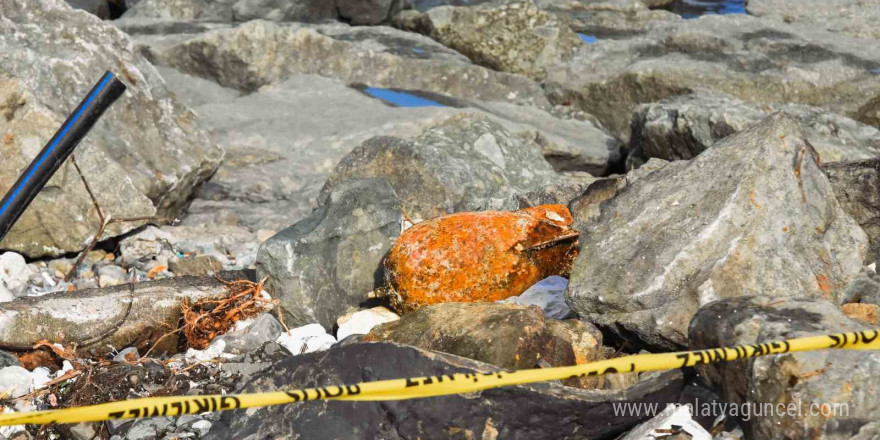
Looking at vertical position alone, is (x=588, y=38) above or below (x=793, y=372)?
below

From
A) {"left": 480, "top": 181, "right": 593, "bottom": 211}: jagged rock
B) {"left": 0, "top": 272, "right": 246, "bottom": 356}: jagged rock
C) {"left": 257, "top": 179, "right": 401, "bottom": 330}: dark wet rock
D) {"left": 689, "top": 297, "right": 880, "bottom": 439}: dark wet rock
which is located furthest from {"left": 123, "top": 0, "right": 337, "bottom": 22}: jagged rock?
{"left": 689, "top": 297, "right": 880, "bottom": 439}: dark wet rock

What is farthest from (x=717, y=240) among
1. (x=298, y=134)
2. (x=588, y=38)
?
(x=588, y=38)

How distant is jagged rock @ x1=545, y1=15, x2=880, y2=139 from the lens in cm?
815

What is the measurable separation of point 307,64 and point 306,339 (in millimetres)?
5495

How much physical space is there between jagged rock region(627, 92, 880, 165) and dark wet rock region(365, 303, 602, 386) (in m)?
3.15

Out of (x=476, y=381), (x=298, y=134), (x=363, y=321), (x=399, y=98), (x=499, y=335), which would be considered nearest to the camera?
(x=476, y=381)

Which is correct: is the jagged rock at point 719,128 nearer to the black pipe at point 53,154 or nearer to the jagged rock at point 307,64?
the jagged rock at point 307,64

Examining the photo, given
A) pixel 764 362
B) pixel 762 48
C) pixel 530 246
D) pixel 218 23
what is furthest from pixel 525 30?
pixel 764 362

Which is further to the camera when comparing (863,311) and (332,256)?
(332,256)

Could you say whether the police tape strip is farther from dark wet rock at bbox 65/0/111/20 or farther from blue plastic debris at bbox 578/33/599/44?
dark wet rock at bbox 65/0/111/20

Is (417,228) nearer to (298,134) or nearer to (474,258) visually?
(474,258)

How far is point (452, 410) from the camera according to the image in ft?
8.79

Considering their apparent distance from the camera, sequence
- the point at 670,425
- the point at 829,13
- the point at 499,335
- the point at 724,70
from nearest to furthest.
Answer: the point at 670,425
the point at 499,335
the point at 724,70
the point at 829,13

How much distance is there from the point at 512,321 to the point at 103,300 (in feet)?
6.47
